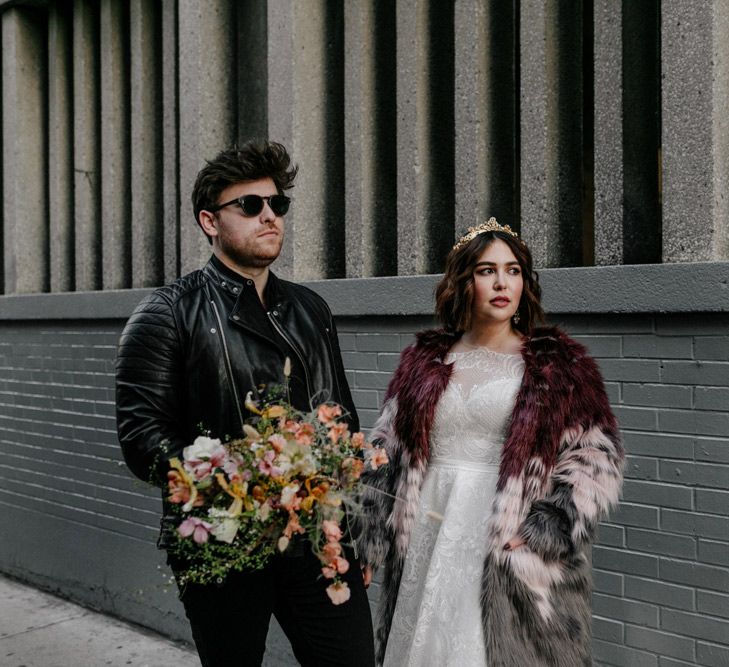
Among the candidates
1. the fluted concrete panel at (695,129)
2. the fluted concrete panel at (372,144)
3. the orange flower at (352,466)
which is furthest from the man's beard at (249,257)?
the fluted concrete panel at (372,144)

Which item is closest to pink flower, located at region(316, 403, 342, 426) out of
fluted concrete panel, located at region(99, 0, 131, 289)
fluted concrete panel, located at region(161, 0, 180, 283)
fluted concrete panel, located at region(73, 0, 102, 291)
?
fluted concrete panel, located at region(161, 0, 180, 283)

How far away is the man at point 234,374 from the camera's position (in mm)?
3199

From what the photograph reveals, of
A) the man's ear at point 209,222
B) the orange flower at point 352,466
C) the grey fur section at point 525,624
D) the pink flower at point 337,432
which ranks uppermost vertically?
the man's ear at point 209,222

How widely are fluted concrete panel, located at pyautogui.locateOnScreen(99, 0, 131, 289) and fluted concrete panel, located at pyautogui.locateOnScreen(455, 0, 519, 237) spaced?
10.4ft

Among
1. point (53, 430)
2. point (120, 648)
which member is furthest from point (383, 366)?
point (53, 430)

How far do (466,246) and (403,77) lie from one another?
1.94m

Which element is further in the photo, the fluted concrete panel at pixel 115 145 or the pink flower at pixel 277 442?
the fluted concrete panel at pixel 115 145

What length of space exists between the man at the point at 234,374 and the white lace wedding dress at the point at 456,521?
0.19 meters

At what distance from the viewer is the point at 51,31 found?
7.61m

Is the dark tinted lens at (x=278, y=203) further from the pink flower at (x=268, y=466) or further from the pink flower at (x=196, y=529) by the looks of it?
the pink flower at (x=196, y=529)

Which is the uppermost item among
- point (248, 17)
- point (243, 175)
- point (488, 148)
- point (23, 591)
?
point (248, 17)

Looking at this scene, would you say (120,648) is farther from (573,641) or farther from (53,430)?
(573,641)

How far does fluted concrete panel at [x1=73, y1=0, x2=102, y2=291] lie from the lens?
732 centimetres

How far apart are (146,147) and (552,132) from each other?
339cm
